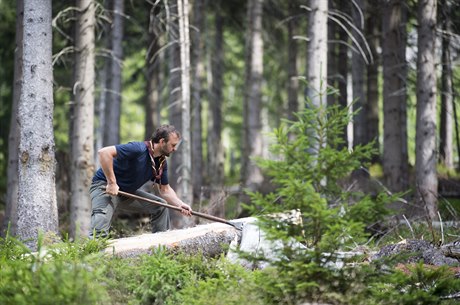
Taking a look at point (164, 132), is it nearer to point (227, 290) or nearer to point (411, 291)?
point (227, 290)

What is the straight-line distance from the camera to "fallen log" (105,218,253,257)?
739 centimetres

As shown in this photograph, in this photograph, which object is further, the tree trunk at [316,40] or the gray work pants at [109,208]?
the tree trunk at [316,40]

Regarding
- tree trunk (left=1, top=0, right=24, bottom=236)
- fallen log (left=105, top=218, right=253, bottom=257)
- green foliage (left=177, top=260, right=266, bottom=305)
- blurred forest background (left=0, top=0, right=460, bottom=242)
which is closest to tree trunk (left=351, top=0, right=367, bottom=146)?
blurred forest background (left=0, top=0, right=460, bottom=242)

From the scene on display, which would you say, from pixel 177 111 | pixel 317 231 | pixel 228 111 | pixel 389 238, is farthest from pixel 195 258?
pixel 228 111

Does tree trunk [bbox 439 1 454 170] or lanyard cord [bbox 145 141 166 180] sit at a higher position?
tree trunk [bbox 439 1 454 170]

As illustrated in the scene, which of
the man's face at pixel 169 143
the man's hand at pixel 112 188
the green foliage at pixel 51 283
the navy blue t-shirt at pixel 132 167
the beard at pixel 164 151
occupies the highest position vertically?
the man's face at pixel 169 143

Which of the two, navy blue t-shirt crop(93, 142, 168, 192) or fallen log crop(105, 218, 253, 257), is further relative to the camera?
navy blue t-shirt crop(93, 142, 168, 192)

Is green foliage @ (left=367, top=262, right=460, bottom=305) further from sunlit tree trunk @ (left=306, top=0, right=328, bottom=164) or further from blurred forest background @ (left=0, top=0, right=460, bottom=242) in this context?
sunlit tree trunk @ (left=306, top=0, right=328, bottom=164)

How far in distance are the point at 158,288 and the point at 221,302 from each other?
0.75 meters

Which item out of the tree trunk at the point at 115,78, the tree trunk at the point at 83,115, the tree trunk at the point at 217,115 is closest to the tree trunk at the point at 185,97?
the tree trunk at the point at 83,115

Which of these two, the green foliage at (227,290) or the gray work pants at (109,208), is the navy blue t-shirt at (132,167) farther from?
the green foliage at (227,290)

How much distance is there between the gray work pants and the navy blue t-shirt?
0.17 m

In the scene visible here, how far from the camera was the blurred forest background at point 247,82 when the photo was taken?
1211 centimetres

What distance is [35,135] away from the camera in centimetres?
862
